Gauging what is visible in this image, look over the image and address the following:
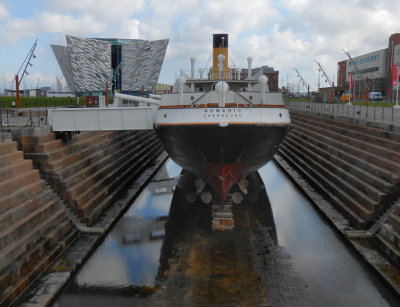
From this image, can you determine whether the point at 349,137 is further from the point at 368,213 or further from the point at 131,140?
the point at 131,140

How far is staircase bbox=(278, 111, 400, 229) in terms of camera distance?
12258 millimetres

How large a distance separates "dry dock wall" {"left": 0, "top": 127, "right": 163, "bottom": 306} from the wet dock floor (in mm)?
1225

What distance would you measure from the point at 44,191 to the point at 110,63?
253 feet

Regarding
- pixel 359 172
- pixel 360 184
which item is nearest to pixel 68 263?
pixel 360 184

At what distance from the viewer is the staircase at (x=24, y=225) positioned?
8750 mm

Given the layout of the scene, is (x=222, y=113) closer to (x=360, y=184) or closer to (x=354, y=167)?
(x=360, y=184)

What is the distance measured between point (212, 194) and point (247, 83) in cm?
649

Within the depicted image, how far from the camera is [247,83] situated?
1934 centimetres

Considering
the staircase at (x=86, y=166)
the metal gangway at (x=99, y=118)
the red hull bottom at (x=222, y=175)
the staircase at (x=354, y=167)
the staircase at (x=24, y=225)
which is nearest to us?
the staircase at (x=24, y=225)

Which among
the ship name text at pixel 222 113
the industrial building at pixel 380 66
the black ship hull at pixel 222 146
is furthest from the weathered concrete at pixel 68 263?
the industrial building at pixel 380 66

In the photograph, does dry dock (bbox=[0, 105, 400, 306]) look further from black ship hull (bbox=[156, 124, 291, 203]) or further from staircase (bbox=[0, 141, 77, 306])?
black ship hull (bbox=[156, 124, 291, 203])

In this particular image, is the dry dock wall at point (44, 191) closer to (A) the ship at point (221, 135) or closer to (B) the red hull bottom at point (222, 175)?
(A) the ship at point (221, 135)

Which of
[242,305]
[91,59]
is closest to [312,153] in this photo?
[242,305]

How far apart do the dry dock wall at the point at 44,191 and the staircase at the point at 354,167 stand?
33.1 feet
